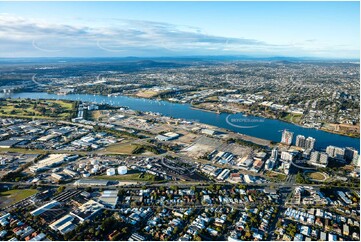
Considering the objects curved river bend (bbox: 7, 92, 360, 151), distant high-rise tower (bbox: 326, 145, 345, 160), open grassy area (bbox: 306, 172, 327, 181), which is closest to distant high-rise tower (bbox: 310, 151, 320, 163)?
open grassy area (bbox: 306, 172, 327, 181)

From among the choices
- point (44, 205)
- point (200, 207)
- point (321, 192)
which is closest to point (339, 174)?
point (321, 192)

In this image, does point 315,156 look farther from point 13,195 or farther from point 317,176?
point 13,195

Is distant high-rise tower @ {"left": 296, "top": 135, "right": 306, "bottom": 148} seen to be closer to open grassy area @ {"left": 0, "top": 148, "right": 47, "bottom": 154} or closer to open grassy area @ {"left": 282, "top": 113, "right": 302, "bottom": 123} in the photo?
open grassy area @ {"left": 282, "top": 113, "right": 302, "bottom": 123}

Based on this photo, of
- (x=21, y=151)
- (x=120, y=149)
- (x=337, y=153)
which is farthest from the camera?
(x=120, y=149)

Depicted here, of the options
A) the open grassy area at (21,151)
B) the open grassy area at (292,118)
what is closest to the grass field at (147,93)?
the open grassy area at (292,118)

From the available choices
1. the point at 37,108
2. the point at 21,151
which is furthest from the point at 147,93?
the point at 21,151

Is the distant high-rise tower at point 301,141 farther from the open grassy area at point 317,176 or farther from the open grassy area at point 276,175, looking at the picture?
the open grassy area at point 276,175

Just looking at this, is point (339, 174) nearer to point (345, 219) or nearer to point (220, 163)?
point (345, 219)
